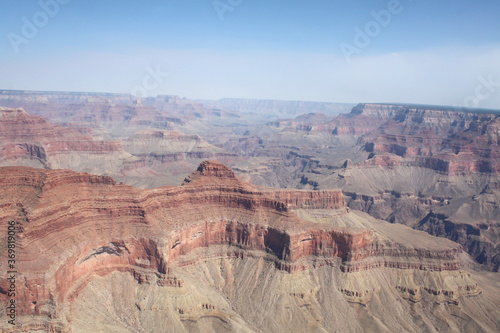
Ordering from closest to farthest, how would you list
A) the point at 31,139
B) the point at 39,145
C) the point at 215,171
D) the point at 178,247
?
the point at 178,247, the point at 215,171, the point at 39,145, the point at 31,139

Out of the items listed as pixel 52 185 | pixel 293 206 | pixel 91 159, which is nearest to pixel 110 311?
pixel 52 185

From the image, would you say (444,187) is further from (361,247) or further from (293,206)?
(361,247)

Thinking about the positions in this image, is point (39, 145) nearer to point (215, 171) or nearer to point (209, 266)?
point (215, 171)

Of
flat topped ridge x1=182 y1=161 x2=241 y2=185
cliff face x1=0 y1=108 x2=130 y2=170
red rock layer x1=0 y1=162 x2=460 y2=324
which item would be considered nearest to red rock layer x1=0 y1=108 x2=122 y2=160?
cliff face x1=0 y1=108 x2=130 y2=170

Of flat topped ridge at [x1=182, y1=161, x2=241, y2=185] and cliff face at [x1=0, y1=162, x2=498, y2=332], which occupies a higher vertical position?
flat topped ridge at [x1=182, y1=161, x2=241, y2=185]

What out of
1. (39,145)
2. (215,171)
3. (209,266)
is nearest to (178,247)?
(209,266)

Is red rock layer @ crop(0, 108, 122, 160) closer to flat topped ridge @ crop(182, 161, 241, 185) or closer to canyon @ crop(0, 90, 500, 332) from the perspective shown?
canyon @ crop(0, 90, 500, 332)

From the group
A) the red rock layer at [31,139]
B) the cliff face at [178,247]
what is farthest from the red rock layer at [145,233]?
the red rock layer at [31,139]

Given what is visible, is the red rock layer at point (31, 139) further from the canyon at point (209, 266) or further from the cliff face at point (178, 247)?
the cliff face at point (178, 247)
